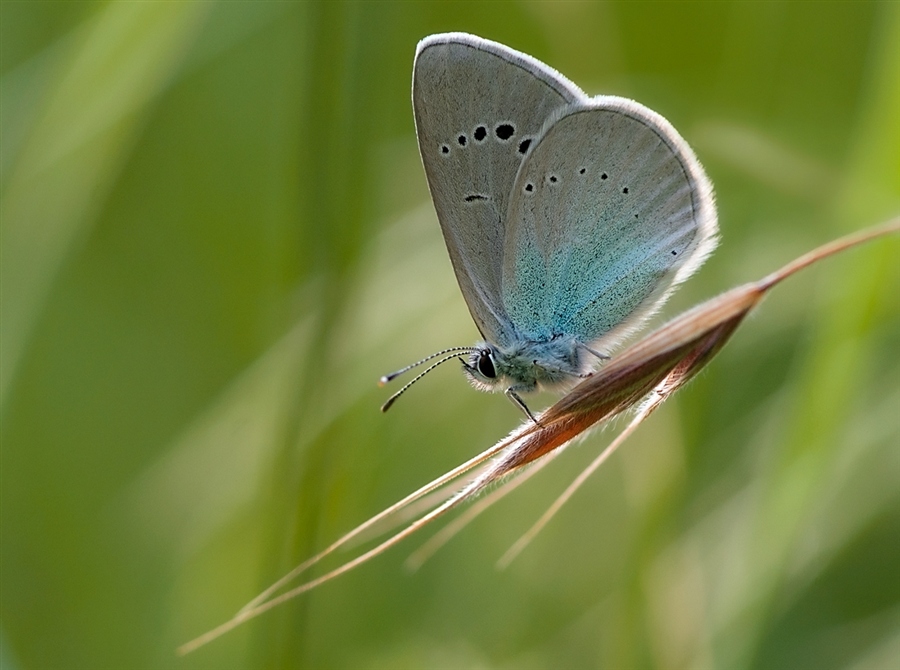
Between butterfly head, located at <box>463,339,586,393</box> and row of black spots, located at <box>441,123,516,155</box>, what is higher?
row of black spots, located at <box>441,123,516,155</box>

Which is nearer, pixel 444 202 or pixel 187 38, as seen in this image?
pixel 444 202

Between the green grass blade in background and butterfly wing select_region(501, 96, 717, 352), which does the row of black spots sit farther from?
the green grass blade in background

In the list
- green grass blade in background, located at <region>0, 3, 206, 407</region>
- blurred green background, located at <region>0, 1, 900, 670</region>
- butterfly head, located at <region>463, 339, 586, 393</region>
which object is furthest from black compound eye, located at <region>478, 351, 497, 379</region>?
green grass blade in background, located at <region>0, 3, 206, 407</region>

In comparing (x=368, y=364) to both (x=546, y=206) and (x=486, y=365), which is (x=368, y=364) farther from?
(x=546, y=206)

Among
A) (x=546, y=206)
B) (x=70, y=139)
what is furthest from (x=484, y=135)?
(x=70, y=139)

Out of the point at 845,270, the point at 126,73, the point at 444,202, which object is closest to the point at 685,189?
the point at 845,270

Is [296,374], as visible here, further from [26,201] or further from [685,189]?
[685,189]

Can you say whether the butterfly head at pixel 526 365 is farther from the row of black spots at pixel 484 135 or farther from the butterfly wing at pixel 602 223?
the row of black spots at pixel 484 135
